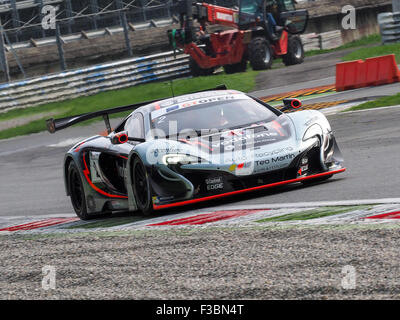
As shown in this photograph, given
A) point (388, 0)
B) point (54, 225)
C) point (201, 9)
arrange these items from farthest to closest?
point (388, 0) → point (201, 9) → point (54, 225)

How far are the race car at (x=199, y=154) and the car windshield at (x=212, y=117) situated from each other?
0.01m

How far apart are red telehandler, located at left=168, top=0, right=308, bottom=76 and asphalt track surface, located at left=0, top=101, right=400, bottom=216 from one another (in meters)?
8.60

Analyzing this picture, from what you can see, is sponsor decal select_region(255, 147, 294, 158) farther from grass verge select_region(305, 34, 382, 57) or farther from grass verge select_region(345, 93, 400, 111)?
grass verge select_region(305, 34, 382, 57)

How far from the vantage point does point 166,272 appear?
5.83 meters

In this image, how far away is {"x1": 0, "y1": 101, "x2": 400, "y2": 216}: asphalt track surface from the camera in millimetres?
8531

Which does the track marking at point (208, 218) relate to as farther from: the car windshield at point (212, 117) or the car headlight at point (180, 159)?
the car windshield at point (212, 117)

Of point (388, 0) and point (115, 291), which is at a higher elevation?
point (115, 291)

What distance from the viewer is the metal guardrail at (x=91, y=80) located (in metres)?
27.7

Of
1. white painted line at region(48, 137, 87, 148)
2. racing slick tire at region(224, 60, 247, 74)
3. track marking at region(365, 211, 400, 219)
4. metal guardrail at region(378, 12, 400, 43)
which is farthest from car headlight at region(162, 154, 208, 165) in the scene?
Answer: metal guardrail at region(378, 12, 400, 43)

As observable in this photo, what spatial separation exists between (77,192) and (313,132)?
3.00 metres

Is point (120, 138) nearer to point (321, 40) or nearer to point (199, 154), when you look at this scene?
point (199, 154)

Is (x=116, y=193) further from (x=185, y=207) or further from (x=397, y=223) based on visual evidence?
(x=397, y=223)
